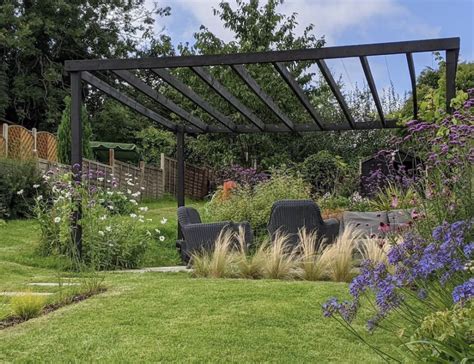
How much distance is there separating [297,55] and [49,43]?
19589mm

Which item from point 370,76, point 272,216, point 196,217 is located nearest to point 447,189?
point 370,76

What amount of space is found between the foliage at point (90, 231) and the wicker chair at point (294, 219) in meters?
1.90

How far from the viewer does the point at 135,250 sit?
23.5 feet

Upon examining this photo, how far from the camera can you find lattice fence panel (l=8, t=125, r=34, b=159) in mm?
13306

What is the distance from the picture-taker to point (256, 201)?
28.7 ft

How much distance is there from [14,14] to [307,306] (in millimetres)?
20125

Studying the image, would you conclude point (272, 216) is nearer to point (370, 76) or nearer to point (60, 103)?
point (370, 76)


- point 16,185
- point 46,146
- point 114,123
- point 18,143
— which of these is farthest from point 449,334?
point 114,123

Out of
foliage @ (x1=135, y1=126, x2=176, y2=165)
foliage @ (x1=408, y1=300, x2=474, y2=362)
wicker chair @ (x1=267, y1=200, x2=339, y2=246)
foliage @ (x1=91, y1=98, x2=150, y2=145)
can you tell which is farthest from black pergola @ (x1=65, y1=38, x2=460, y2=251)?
foliage @ (x1=91, y1=98, x2=150, y2=145)

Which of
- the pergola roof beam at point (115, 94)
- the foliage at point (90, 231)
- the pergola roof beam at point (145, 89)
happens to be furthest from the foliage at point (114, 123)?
the foliage at point (90, 231)

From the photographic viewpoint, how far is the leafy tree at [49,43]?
2044 cm

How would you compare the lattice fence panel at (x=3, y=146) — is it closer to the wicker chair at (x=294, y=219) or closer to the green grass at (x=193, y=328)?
the wicker chair at (x=294, y=219)

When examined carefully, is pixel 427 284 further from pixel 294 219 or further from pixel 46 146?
pixel 46 146

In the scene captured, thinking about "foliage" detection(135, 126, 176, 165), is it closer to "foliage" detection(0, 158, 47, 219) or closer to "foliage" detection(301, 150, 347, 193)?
"foliage" detection(301, 150, 347, 193)
